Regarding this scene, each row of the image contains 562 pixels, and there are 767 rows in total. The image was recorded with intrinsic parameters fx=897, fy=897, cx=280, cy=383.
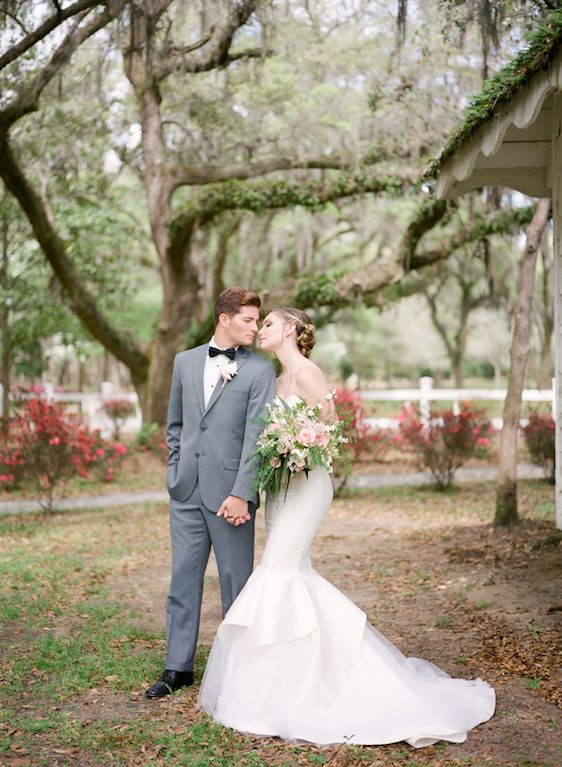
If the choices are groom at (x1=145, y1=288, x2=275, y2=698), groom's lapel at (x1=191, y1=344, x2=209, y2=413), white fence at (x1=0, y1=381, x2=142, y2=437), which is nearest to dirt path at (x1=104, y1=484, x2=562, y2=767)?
groom at (x1=145, y1=288, x2=275, y2=698)

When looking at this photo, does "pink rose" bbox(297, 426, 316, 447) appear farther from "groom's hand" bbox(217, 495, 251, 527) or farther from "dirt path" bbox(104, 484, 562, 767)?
"dirt path" bbox(104, 484, 562, 767)

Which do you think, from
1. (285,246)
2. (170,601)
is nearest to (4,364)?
(285,246)

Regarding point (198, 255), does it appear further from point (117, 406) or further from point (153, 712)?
point (153, 712)

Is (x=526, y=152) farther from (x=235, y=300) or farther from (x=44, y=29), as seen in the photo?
(x=44, y=29)

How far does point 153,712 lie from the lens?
467 cm

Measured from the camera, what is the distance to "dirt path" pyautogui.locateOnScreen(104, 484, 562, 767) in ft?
14.6

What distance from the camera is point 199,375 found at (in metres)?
4.88

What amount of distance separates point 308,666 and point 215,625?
2345 mm

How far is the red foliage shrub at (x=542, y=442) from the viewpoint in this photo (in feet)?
47.2

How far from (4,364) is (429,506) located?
9.73 m

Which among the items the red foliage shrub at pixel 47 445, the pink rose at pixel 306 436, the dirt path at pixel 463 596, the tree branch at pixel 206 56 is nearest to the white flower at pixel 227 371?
the pink rose at pixel 306 436

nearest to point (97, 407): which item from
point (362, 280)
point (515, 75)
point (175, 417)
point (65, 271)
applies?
point (65, 271)

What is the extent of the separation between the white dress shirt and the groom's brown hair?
217mm

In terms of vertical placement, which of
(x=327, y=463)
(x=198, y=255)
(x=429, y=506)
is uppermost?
(x=198, y=255)
